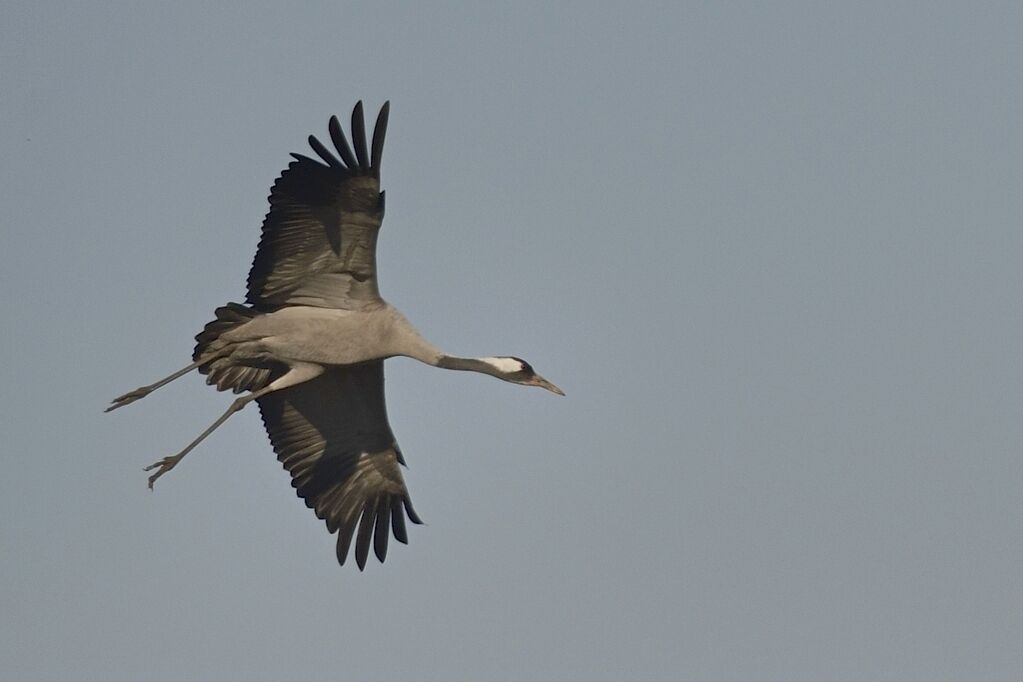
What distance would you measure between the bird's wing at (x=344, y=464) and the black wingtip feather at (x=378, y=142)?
11.9 ft

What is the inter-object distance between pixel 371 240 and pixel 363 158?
3.29ft

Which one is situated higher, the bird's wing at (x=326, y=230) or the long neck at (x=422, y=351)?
the bird's wing at (x=326, y=230)

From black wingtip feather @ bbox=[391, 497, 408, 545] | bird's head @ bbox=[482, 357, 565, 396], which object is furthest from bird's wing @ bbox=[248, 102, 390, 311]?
black wingtip feather @ bbox=[391, 497, 408, 545]

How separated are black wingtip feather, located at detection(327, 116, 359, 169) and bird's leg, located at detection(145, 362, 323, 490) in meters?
2.65

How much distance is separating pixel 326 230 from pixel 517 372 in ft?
8.98

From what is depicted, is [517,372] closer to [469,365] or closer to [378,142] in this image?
[469,365]

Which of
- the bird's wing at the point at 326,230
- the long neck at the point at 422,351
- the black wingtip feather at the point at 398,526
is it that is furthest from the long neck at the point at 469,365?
the black wingtip feather at the point at 398,526

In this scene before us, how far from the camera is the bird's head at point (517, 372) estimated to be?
21781mm

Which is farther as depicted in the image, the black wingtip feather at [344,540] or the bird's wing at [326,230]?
the black wingtip feather at [344,540]

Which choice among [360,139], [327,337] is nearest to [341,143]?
[360,139]

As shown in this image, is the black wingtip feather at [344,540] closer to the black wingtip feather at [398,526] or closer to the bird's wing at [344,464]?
the bird's wing at [344,464]

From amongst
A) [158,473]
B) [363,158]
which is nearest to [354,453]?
[158,473]

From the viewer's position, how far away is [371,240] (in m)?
20.7

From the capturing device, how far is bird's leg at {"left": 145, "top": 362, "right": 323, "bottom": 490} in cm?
2178
